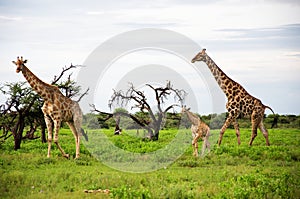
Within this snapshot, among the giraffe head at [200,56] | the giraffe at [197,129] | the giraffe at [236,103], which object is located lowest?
the giraffe at [197,129]

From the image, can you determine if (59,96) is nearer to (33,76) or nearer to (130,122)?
(33,76)

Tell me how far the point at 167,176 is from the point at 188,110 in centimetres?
580

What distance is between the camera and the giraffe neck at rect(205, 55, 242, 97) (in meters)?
21.1

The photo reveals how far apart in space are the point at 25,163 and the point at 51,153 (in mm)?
2208

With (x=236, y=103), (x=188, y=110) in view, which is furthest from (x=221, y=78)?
(x=188, y=110)

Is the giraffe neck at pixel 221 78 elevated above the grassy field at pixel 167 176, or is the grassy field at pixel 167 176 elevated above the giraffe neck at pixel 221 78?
the giraffe neck at pixel 221 78

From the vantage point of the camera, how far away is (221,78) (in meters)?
21.2

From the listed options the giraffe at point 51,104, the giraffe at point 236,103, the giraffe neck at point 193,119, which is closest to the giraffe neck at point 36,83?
the giraffe at point 51,104

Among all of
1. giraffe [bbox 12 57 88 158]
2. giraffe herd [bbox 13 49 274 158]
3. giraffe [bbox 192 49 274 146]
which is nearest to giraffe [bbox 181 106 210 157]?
giraffe herd [bbox 13 49 274 158]

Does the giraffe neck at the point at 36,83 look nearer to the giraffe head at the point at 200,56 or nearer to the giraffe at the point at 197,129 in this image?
the giraffe at the point at 197,129

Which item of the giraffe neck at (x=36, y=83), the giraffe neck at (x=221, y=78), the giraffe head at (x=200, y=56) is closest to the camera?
the giraffe neck at (x=36, y=83)

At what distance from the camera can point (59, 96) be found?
1728cm

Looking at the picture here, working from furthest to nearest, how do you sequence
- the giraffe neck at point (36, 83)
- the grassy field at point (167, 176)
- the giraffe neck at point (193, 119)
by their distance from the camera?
1. the giraffe neck at point (193, 119)
2. the giraffe neck at point (36, 83)
3. the grassy field at point (167, 176)

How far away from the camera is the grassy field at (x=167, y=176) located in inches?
445
